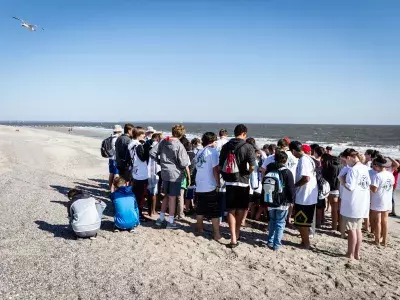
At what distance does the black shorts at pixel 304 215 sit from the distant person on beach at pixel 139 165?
313 cm

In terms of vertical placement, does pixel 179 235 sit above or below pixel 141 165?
below

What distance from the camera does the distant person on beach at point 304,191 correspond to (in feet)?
17.7

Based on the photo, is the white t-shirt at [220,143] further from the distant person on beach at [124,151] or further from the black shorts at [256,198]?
the distant person on beach at [124,151]

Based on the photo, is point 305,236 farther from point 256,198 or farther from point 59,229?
point 59,229

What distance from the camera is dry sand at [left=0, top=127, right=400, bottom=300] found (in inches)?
155

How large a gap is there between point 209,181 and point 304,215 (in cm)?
177

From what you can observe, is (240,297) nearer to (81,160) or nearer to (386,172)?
(386,172)

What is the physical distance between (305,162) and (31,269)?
4.48 metres

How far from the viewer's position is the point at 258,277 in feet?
14.4

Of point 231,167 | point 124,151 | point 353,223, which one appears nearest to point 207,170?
point 231,167

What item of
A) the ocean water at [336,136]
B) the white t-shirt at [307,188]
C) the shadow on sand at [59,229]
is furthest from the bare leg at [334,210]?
the ocean water at [336,136]

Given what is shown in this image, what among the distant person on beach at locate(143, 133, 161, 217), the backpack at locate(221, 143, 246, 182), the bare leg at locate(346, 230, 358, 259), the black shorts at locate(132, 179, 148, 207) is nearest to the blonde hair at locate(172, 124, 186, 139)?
the distant person on beach at locate(143, 133, 161, 217)

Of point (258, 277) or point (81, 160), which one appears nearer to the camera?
point (258, 277)

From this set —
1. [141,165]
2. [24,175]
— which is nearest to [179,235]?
[141,165]
